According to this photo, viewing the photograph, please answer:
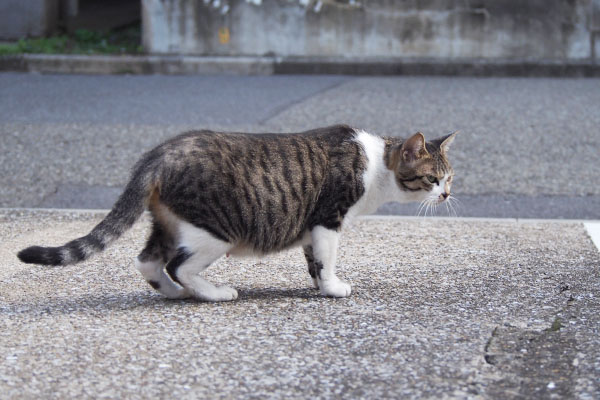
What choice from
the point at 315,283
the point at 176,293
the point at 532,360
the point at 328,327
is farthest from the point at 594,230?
the point at 176,293

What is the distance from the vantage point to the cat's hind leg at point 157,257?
12.5 feet

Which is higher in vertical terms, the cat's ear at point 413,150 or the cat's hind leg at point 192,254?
the cat's ear at point 413,150

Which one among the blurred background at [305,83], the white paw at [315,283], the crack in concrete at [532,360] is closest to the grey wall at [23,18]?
the blurred background at [305,83]

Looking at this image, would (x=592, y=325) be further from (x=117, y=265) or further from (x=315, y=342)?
(x=117, y=265)

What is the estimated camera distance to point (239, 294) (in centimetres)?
405

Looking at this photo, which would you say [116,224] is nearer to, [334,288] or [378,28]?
[334,288]

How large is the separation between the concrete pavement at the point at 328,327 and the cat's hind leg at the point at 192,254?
0.15 m

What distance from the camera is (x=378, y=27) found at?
11.2 metres

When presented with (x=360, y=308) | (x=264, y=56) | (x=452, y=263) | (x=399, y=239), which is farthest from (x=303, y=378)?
(x=264, y=56)

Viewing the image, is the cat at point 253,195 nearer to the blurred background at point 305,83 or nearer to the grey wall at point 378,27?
the blurred background at point 305,83

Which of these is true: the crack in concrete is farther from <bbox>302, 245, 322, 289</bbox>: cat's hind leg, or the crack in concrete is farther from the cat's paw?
the cat's paw

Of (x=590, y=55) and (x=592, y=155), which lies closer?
(x=592, y=155)

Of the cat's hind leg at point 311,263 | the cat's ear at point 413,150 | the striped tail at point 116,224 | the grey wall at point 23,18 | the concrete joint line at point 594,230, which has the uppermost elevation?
the grey wall at point 23,18

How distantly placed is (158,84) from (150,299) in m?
6.52
